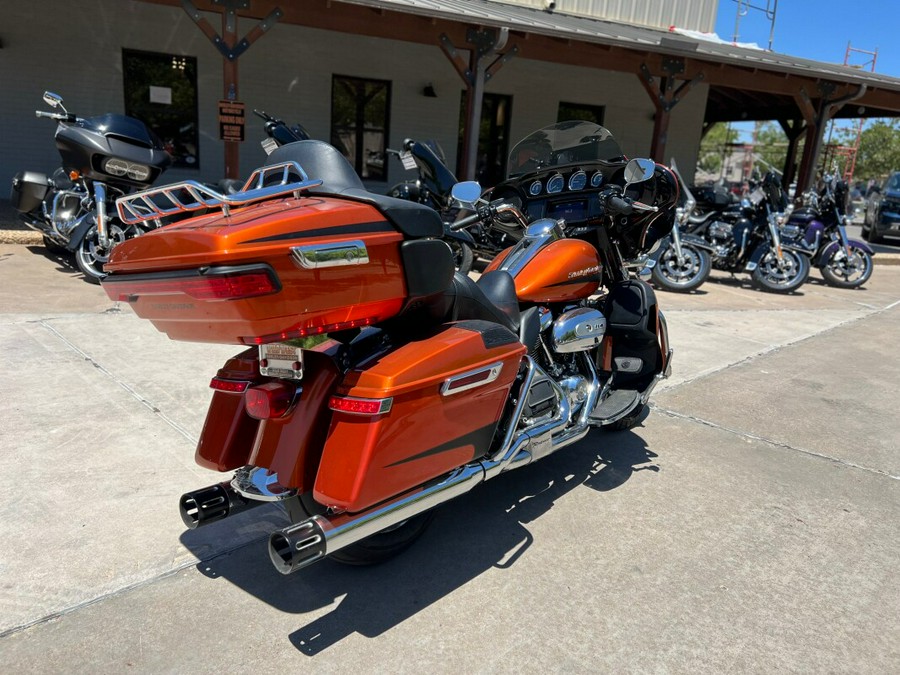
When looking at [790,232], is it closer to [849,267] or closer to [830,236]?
[830,236]

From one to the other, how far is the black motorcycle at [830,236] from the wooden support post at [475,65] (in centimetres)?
480

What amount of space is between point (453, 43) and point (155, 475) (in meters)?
8.30

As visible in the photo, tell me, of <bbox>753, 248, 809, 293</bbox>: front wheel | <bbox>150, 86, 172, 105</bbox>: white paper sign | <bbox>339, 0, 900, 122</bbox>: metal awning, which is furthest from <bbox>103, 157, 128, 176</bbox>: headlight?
<bbox>753, 248, 809, 293</bbox>: front wheel

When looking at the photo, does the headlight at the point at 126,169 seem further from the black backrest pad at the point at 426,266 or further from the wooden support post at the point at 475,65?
the black backrest pad at the point at 426,266

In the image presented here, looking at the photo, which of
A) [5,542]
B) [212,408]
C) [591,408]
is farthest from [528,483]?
[5,542]

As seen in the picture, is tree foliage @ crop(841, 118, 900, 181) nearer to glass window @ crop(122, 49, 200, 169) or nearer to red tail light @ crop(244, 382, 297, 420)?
glass window @ crop(122, 49, 200, 169)

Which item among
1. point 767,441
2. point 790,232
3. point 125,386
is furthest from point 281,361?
point 790,232

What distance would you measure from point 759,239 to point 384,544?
9.00 meters

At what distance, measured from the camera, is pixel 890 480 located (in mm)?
3547

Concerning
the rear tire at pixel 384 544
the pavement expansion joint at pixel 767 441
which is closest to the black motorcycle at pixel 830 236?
the pavement expansion joint at pixel 767 441

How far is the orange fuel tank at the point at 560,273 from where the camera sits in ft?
9.70

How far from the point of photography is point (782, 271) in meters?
9.45

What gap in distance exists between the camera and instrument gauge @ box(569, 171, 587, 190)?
349cm

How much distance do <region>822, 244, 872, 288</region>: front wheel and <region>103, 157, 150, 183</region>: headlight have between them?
9.73 m
